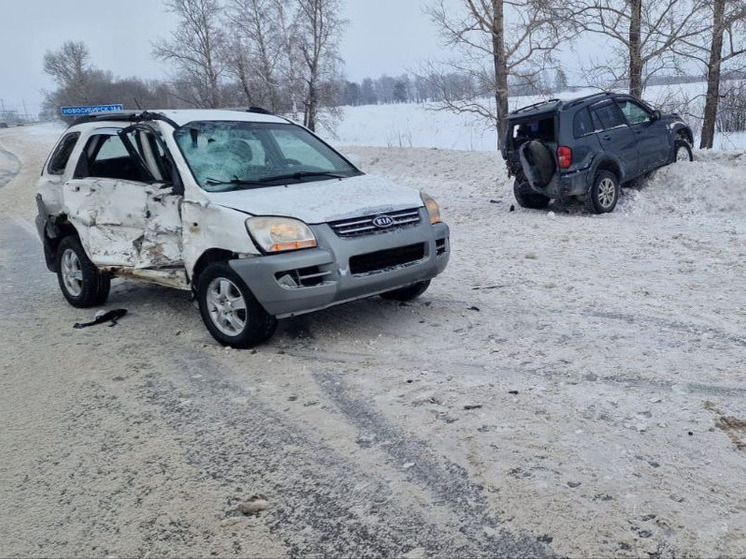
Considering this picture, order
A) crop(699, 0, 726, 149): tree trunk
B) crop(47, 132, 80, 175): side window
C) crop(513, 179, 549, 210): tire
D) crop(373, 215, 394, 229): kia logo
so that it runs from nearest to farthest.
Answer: crop(373, 215, 394, 229): kia logo < crop(47, 132, 80, 175): side window < crop(513, 179, 549, 210): tire < crop(699, 0, 726, 149): tree trunk

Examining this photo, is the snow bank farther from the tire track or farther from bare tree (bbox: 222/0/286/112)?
bare tree (bbox: 222/0/286/112)

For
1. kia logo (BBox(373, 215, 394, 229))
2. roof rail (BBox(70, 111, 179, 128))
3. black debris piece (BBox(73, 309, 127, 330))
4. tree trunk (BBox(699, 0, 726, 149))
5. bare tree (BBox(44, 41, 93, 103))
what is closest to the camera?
kia logo (BBox(373, 215, 394, 229))

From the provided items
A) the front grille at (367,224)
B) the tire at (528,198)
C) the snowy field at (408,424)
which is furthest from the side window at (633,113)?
the front grille at (367,224)

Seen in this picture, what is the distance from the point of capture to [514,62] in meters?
18.9

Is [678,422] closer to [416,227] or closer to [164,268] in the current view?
[416,227]

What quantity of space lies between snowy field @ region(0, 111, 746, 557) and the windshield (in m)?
1.30

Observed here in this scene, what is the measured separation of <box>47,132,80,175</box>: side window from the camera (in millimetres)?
6590

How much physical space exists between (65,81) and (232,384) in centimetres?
8142

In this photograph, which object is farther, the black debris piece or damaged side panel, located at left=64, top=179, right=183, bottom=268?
the black debris piece

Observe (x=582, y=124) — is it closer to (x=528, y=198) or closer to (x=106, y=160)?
(x=528, y=198)

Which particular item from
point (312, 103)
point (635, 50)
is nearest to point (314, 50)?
point (312, 103)

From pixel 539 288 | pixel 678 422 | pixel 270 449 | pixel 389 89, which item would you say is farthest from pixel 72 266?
pixel 389 89

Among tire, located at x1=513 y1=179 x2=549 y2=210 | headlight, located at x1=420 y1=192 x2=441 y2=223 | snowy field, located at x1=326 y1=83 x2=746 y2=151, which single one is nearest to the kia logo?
headlight, located at x1=420 y1=192 x2=441 y2=223

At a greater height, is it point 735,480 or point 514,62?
point 514,62
